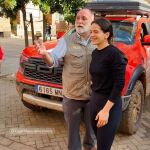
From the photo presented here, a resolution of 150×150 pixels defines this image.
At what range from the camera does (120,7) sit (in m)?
5.41

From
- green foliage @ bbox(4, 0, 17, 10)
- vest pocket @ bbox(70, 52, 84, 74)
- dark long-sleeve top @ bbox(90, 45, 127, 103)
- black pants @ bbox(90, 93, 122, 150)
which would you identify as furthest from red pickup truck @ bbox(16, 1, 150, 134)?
green foliage @ bbox(4, 0, 17, 10)

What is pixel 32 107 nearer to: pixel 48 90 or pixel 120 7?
pixel 48 90

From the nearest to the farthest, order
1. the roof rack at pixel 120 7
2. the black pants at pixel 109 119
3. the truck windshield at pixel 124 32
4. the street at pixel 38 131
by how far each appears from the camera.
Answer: the black pants at pixel 109 119 → the street at pixel 38 131 → the truck windshield at pixel 124 32 → the roof rack at pixel 120 7

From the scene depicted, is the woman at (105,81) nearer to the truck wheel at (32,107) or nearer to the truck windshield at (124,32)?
the truck windshield at (124,32)

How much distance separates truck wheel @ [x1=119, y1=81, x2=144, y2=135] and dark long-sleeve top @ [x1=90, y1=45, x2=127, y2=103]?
1.72 metres

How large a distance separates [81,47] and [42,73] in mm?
1445

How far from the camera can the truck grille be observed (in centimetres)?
446

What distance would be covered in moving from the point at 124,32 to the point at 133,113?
4.53 feet

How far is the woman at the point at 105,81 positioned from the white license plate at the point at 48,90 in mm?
1523

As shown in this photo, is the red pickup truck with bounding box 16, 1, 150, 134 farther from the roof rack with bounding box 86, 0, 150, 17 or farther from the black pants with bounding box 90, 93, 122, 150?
the black pants with bounding box 90, 93, 122, 150

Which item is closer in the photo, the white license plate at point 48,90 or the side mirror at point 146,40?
the white license plate at point 48,90

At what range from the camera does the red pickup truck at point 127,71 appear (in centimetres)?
441

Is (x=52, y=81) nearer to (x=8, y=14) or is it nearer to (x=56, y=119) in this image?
(x=56, y=119)

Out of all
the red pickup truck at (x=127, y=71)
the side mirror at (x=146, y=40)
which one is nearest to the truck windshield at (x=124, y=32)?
the red pickup truck at (x=127, y=71)
